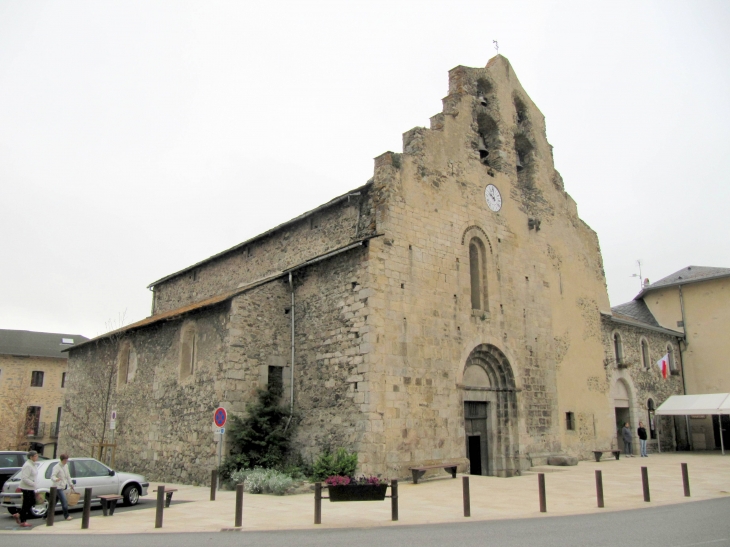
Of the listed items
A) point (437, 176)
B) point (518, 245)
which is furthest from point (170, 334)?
point (518, 245)

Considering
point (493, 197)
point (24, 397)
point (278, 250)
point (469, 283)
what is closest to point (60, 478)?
point (278, 250)

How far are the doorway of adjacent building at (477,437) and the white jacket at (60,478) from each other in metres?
11.6

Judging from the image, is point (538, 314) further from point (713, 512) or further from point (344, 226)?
point (713, 512)

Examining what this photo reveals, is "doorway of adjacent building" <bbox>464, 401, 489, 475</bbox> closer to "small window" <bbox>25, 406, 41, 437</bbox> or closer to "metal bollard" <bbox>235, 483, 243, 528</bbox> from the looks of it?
"metal bollard" <bbox>235, 483, 243, 528</bbox>

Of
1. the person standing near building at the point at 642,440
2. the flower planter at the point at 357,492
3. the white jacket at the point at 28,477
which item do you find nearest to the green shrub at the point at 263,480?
the flower planter at the point at 357,492

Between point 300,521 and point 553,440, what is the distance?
13.3 meters

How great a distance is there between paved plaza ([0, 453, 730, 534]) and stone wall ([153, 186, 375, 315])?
302 inches

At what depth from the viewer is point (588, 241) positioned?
27.5 m

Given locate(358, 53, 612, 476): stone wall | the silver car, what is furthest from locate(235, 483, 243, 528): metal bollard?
locate(358, 53, 612, 476): stone wall

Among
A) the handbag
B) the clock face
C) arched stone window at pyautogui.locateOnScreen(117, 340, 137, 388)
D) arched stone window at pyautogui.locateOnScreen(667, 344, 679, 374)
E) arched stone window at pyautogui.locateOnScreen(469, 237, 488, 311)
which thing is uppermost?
the clock face

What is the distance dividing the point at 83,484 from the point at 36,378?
33340mm

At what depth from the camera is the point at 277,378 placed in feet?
59.9

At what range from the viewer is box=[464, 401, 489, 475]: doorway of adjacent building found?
19202mm

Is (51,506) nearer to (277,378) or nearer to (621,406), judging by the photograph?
(277,378)
